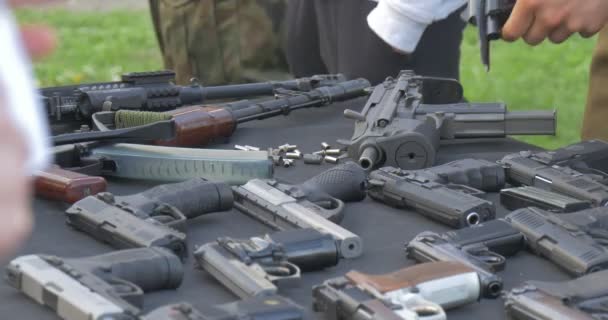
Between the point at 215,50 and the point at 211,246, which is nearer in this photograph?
the point at 211,246

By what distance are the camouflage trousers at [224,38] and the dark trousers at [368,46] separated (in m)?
0.79

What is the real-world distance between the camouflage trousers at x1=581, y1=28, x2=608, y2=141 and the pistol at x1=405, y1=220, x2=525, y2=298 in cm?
181

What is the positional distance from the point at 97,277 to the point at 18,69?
147 centimetres

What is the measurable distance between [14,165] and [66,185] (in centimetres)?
227

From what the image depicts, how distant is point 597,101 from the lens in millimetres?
4008

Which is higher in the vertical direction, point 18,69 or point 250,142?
point 18,69

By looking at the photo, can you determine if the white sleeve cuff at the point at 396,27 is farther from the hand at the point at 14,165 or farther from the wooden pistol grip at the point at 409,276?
the hand at the point at 14,165

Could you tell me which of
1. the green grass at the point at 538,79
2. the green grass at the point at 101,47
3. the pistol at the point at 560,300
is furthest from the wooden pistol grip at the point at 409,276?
the green grass at the point at 101,47

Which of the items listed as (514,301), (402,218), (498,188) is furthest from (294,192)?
(514,301)

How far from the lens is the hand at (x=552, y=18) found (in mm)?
2855

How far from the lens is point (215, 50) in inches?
218

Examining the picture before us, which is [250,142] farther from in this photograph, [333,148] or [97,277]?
→ [97,277]

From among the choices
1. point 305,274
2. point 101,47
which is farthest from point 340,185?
point 101,47

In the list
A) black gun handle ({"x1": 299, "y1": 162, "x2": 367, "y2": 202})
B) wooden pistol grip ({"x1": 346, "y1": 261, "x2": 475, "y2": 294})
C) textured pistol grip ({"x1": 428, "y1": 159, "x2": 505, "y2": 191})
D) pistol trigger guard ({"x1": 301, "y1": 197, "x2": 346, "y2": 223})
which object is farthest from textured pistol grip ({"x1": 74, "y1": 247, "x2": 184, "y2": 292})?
textured pistol grip ({"x1": 428, "y1": 159, "x2": 505, "y2": 191})
